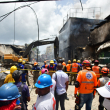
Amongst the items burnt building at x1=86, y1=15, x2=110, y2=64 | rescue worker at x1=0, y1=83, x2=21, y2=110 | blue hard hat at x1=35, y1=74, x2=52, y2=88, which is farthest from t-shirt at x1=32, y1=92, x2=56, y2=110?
burnt building at x1=86, y1=15, x2=110, y2=64

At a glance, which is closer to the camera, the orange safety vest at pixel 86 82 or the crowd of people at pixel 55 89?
the crowd of people at pixel 55 89

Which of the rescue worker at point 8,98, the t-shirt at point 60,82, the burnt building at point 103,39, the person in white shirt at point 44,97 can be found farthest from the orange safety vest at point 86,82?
the burnt building at point 103,39

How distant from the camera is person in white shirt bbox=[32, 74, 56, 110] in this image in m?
1.35

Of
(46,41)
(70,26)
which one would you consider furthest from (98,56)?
(70,26)

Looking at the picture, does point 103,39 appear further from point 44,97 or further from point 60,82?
point 44,97

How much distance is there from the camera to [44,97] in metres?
1.46

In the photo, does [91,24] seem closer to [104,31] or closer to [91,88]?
[104,31]

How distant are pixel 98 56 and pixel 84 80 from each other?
11508mm

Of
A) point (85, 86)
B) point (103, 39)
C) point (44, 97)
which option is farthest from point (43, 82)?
point (103, 39)

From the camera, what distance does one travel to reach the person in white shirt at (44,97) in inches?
53.0

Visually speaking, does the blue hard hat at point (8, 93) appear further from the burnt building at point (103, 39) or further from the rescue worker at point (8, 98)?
the burnt building at point (103, 39)

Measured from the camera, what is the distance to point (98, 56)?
42.1ft

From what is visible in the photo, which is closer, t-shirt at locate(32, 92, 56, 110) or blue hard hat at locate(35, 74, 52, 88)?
t-shirt at locate(32, 92, 56, 110)

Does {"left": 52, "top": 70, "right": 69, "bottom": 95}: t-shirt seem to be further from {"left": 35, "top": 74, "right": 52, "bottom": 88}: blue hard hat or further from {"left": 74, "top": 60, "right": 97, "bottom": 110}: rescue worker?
{"left": 35, "top": 74, "right": 52, "bottom": 88}: blue hard hat
